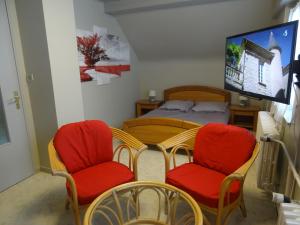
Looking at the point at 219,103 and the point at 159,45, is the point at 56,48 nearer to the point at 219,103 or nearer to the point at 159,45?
the point at 159,45

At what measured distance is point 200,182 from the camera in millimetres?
1720

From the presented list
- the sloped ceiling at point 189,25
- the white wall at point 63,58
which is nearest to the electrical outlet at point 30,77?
the white wall at point 63,58

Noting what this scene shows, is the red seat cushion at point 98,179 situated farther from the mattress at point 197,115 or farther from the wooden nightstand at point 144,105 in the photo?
the wooden nightstand at point 144,105

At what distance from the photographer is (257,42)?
192 centimetres

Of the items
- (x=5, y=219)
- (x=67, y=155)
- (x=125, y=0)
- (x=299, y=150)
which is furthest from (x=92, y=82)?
(x=299, y=150)

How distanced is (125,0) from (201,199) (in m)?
3.09

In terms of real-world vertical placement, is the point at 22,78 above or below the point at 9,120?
above

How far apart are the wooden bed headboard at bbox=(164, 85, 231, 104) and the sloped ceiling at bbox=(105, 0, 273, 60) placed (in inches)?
25.0

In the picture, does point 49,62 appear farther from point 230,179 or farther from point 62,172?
point 230,179

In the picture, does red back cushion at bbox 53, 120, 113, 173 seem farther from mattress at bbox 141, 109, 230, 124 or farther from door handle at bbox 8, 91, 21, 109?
mattress at bbox 141, 109, 230, 124

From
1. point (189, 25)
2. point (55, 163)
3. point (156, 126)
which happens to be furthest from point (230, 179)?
point (189, 25)

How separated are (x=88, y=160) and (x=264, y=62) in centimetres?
176

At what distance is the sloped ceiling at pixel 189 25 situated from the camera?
333 centimetres

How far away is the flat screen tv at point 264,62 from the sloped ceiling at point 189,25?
4.00 feet
